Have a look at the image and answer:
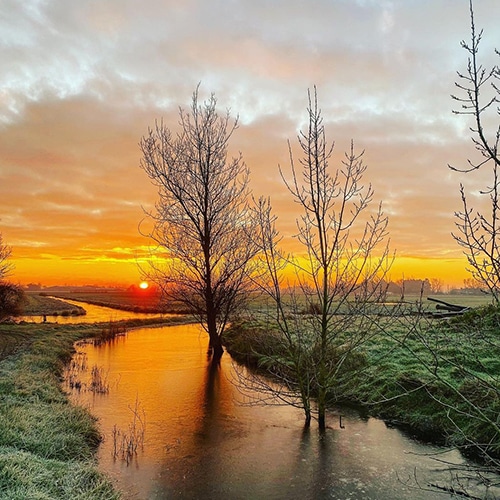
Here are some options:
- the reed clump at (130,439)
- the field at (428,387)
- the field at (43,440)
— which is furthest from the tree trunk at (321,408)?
the field at (43,440)

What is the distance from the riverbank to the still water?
1.41 feet

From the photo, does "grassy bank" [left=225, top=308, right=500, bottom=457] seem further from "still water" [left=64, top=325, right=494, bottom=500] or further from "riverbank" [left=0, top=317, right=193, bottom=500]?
"riverbank" [left=0, top=317, right=193, bottom=500]

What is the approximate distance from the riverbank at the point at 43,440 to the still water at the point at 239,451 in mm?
429

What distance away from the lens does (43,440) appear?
650cm

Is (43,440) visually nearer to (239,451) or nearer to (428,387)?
(239,451)

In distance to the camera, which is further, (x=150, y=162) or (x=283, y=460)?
(x=150, y=162)

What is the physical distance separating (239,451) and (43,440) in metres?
3.05

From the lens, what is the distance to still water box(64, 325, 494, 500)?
5691 mm

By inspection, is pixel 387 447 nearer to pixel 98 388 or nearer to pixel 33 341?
pixel 98 388

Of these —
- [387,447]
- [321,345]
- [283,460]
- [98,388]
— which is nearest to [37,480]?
[283,460]

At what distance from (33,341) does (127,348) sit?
153 inches

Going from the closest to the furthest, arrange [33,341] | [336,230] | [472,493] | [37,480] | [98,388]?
[37,480], [472,493], [336,230], [98,388], [33,341]

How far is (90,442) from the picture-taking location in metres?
7.16

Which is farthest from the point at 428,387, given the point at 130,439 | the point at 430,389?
the point at 130,439
